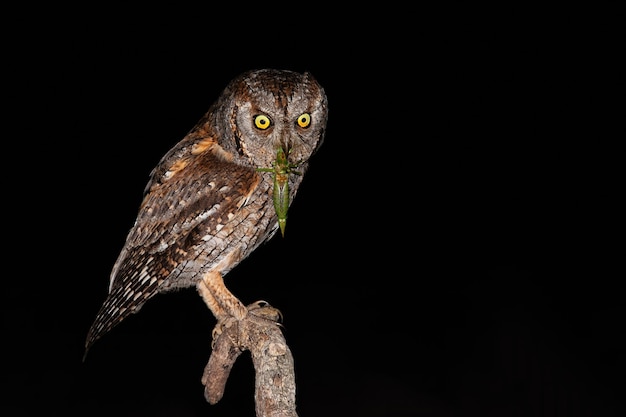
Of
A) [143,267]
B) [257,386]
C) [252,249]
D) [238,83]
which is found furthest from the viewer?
[252,249]

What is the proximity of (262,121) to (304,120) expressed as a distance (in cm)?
9

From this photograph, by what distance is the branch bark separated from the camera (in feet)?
5.15

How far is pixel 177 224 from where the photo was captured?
6.01 ft

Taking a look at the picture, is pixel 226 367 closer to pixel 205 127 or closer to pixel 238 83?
pixel 205 127

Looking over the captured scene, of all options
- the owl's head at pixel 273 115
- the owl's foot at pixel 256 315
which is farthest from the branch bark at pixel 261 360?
the owl's head at pixel 273 115

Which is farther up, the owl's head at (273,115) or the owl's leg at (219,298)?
the owl's head at (273,115)

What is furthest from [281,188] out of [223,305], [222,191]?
[223,305]

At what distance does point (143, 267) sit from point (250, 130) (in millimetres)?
434

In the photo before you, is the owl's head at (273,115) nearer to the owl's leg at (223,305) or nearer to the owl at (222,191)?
the owl at (222,191)

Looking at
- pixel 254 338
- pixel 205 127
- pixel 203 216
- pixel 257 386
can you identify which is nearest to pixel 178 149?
pixel 205 127

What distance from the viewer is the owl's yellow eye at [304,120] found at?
1.69m

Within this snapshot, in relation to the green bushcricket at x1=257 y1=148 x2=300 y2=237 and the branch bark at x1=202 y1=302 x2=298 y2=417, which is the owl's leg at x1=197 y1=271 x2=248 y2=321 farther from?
the green bushcricket at x1=257 y1=148 x2=300 y2=237

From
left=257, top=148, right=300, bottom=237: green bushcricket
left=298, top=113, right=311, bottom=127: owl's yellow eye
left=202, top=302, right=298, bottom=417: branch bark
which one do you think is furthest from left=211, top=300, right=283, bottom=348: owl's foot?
left=298, top=113, right=311, bottom=127: owl's yellow eye

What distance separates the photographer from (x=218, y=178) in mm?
1811
